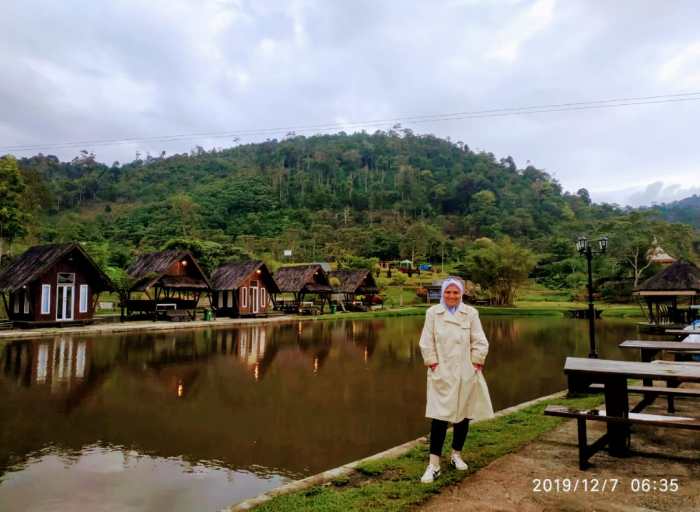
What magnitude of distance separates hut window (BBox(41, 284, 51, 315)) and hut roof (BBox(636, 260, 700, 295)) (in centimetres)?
2560

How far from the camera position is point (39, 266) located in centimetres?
1970

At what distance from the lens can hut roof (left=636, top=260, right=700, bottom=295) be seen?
68.3ft

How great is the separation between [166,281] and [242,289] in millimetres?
4756

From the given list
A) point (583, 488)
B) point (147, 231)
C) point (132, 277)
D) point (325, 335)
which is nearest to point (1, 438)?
point (583, 488)

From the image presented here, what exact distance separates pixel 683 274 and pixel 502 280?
21809 millimetres

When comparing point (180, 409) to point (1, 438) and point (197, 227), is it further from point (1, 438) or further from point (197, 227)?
point (197, 227)

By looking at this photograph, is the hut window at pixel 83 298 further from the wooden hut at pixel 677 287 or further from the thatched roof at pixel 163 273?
the wooden hut at pixel 677 287

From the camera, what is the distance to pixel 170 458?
5121 millimetres

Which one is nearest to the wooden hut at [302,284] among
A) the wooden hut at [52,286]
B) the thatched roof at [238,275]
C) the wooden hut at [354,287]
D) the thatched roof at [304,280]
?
the thatched roof at [304,280]

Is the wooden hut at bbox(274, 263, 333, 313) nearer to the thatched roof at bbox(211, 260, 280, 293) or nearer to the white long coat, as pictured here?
the thatched roof at bbox(211, 260, 280, 293)

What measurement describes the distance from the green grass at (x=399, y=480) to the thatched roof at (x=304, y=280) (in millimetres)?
27047

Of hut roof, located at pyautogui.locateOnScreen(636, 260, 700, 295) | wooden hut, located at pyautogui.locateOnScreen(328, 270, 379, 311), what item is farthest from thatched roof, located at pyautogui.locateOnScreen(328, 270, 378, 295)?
hut roof, located at pyautogui.locateOnScreen(636, 260, 700, 295)

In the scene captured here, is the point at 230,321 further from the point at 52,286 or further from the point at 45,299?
the point at 45,299

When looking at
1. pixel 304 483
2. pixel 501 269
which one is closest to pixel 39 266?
pixel 304 483
